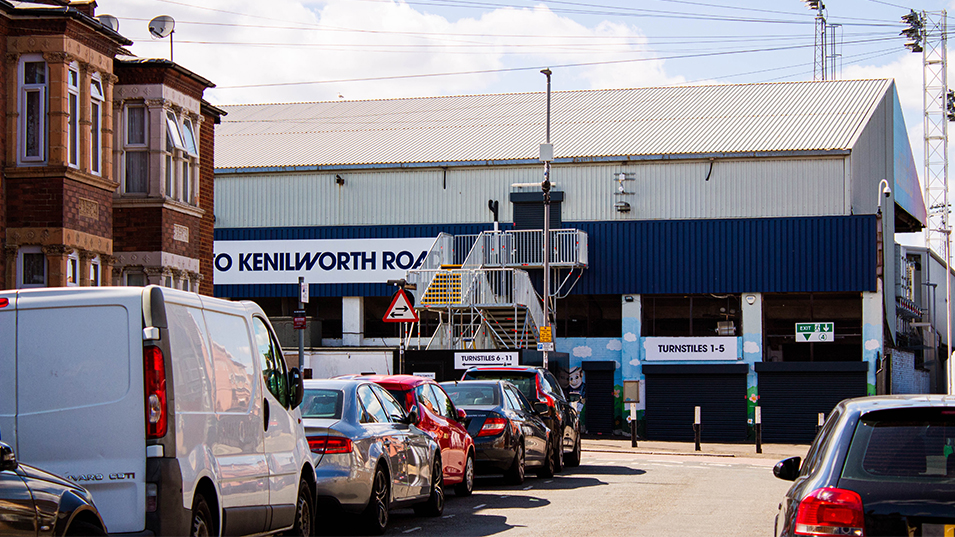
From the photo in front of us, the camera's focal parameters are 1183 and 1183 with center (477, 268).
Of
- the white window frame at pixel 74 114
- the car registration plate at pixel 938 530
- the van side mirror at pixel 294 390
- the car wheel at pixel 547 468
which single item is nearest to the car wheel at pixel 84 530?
the van side mirror at pixel 294 390

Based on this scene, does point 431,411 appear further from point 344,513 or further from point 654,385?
point 654,385

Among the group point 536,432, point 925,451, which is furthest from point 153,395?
point 536,432

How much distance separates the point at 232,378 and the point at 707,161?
30.6 meters

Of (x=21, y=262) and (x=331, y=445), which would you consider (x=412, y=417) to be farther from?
(x=21, y=262)

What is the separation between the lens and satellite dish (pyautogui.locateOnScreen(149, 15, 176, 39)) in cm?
2423

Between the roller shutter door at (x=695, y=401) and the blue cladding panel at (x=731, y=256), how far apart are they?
2479 mm

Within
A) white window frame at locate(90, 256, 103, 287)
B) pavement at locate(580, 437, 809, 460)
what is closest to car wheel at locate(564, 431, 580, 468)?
pavement at locate(580, 437, 809, 460)

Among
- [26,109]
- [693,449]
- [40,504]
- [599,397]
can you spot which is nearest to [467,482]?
[26,109]

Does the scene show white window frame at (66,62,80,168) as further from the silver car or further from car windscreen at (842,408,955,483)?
car windscreen at (842,408,955,483)

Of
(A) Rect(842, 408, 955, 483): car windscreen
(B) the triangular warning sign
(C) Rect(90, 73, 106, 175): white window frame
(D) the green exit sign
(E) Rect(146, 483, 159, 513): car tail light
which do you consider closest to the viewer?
(A) Rect(842, 408, 955, 483): car windscreen

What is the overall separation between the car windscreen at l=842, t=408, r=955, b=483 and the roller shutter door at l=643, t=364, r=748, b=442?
29527mm

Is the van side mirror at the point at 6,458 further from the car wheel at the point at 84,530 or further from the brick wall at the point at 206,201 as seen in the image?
the brick wall at the point at 206,201

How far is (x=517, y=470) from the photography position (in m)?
17.8

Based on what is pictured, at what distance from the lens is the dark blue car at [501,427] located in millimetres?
17297
